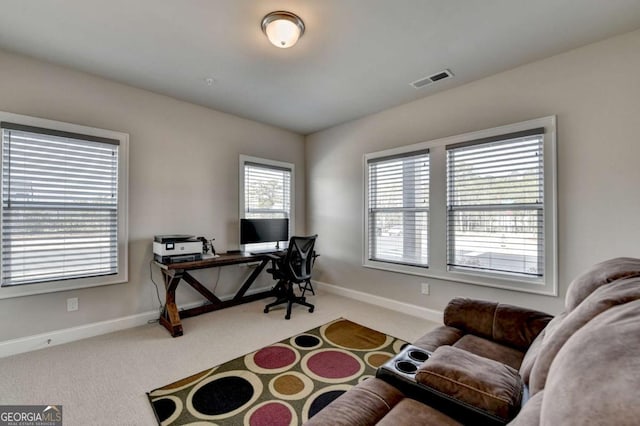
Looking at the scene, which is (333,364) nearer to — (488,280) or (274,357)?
(274,357)

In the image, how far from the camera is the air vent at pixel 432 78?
2.79 m

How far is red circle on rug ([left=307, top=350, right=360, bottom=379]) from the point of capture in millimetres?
2154

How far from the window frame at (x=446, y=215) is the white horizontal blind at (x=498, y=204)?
5 centimetres

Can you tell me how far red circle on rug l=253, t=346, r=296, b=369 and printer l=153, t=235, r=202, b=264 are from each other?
135cm

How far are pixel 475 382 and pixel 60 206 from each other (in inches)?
140

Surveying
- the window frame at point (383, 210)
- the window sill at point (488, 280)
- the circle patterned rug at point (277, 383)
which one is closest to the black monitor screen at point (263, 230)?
the window frame at point (383, 210)

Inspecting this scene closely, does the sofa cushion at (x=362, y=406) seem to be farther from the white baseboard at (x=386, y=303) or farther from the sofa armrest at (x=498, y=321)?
the white baseboard at (x=386, y=303)

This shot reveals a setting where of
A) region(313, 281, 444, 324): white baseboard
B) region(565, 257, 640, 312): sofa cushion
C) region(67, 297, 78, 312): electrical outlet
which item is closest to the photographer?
region(565, 257, 640, 312): sofa cushion

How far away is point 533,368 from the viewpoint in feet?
3.30

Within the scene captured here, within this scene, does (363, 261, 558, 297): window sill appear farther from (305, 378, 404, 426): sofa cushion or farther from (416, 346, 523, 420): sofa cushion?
(305, 378, 404, 426): sofa cushion

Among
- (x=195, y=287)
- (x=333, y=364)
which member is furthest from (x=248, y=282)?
(x=333, y=364)

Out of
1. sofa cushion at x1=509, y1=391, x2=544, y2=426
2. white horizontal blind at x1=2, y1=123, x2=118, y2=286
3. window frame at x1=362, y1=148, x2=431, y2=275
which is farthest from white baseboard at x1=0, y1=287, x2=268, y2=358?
sofa cushion at x1=509, y1=391, x2=544, y2=426

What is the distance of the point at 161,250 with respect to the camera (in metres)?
2.97

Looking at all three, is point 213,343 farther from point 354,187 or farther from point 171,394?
point 354,187
